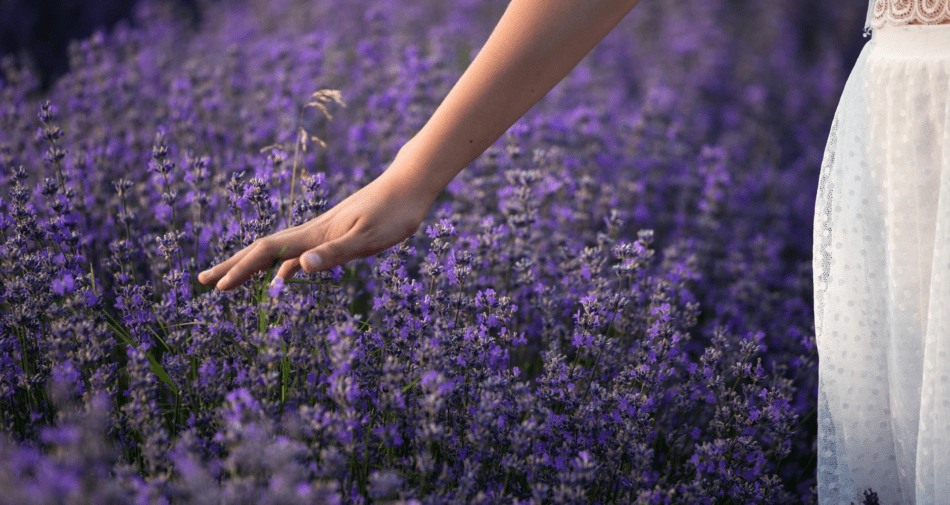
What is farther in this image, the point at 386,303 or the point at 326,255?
the point at 386,303

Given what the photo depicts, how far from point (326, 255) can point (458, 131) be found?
0.40m

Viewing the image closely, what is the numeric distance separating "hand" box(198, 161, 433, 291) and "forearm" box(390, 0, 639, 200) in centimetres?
5

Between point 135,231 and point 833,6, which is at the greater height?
point 833,6

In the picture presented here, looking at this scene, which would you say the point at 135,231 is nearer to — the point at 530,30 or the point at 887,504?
the point at 530,30

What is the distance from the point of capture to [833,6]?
7043mm

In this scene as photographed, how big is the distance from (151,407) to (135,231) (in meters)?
1.50

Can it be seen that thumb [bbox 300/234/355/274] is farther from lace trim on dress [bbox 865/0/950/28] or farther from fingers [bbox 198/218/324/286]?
lace trim on dress [bbox 865/0/950/28]

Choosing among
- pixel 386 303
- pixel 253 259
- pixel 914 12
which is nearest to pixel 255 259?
pixel 253 259

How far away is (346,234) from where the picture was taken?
145cm

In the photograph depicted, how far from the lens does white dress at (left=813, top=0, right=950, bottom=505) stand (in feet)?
4.43

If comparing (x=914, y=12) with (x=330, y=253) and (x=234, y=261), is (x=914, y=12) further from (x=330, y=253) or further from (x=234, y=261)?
(x=234, y=261)

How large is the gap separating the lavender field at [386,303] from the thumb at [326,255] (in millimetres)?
89

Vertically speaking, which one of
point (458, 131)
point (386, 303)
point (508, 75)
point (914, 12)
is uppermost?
point (914, 12)

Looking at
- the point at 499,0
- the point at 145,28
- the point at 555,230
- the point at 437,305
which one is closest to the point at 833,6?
the point at 499,0
